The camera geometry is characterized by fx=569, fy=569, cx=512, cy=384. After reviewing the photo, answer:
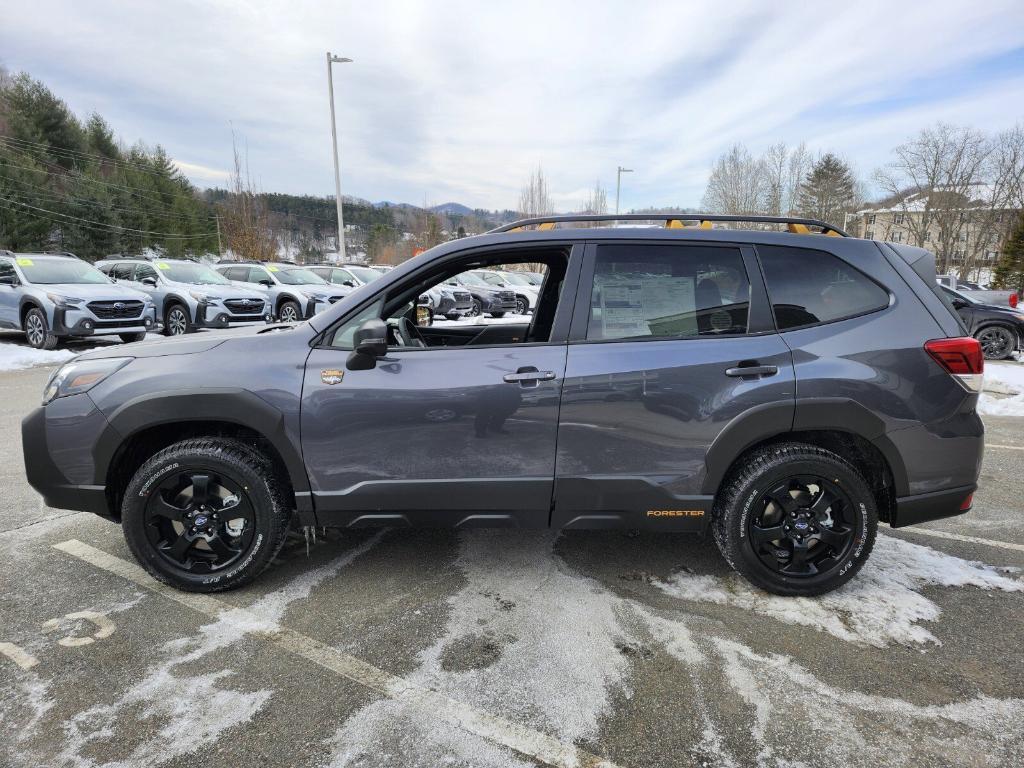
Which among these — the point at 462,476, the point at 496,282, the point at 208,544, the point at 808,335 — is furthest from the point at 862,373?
the point at 496,282

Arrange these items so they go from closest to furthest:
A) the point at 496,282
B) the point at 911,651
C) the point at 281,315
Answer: the point at 911,651 → the point at 281,315 → the point at 496,282

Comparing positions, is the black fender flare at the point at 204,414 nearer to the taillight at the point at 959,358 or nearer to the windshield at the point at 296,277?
the taillight at the point at 959,358

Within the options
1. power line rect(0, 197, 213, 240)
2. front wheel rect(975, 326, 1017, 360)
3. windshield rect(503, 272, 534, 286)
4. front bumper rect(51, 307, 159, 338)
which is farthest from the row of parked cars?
power line rect(0, 197, 213, 240)

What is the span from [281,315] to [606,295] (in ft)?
45.6

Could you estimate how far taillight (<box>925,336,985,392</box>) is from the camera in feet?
8.66

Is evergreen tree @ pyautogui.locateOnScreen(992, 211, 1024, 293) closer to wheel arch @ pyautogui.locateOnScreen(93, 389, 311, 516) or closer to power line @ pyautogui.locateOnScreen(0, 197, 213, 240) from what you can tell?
wheel arch @ pyautogui.locateOnScreen(93, 389, 311, 516)

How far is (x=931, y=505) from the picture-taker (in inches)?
109

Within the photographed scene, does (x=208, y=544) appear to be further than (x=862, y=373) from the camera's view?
Yes

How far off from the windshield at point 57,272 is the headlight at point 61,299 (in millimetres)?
698

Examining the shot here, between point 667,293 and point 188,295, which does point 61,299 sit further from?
point 667,293

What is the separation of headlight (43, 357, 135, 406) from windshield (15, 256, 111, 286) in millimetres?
10504

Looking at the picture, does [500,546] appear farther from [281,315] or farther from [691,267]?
[281,315]

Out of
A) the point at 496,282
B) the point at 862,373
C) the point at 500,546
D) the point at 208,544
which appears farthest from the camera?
the point at 496,282

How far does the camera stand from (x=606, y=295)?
276 cm
